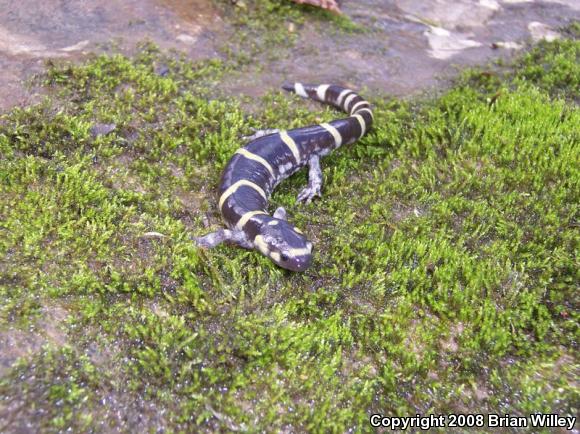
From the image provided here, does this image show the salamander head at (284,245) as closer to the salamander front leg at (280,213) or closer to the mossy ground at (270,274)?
the mossy ground at (270,274)

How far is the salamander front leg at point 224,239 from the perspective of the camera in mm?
4078

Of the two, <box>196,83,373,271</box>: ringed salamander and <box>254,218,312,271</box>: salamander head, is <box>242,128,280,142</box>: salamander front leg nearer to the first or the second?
<box>196,83,373,271</box>: ringed salamander

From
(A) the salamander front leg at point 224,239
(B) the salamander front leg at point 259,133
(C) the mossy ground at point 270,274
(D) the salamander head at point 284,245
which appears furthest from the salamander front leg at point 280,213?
(B) the salamander front leg at point 259,133

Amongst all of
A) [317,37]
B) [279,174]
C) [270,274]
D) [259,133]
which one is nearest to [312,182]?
[279,174]

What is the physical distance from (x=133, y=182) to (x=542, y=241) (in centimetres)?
393

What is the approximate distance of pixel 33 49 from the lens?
560cm

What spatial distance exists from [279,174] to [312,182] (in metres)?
0.44

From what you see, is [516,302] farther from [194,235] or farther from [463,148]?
[194,235]

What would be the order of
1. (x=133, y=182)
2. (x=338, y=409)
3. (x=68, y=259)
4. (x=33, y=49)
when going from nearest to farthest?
(x=338, y=409)
(x=68, y=259)
(x=133, y=182)
(x=33, y=49)

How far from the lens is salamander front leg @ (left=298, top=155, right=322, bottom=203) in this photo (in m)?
4.83

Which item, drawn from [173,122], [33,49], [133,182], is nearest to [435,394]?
[133,182]

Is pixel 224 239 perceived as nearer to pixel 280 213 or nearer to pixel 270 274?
pixel 270 274

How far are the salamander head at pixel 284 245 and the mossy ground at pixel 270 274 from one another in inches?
4.4

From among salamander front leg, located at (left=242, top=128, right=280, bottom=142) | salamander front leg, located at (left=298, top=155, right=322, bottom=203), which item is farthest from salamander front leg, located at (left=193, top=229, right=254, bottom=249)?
salamander front leg, located at (left=242, top=128, right=280, bottom=142)
